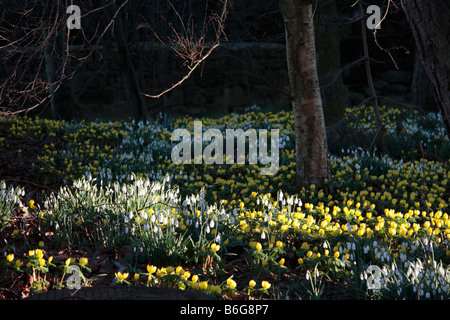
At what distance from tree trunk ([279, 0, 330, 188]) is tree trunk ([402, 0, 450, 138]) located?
2420mm

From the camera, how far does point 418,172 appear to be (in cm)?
680

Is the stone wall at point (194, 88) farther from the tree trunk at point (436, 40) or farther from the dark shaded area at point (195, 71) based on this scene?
the tree trunk at point (436, 40)

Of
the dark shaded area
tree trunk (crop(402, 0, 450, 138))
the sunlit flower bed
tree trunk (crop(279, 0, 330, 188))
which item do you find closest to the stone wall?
the dark shaded area

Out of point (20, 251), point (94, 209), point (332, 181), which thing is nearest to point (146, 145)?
point (332, 181)

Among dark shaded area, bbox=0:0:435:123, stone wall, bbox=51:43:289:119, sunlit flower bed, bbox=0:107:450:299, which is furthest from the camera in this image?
stone wall, bbox=51:43:289:119

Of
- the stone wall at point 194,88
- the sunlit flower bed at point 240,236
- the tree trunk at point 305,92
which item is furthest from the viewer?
the stone wall at point 194,88

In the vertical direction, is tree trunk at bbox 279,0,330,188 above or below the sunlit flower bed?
above

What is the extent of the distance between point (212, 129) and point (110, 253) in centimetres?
537

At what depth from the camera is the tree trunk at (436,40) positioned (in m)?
3.55

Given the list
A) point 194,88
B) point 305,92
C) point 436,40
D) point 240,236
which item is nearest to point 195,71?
point 194,88

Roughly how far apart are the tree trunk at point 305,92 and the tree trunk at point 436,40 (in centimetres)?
242

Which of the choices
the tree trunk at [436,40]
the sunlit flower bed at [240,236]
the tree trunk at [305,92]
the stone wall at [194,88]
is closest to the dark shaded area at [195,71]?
the stone wall at [194,88]

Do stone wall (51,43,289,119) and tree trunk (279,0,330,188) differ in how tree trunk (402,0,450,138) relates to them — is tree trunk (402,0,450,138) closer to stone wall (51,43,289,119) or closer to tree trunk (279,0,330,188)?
tree trunk (279,0,330,188)

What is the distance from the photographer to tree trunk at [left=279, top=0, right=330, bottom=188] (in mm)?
5980
